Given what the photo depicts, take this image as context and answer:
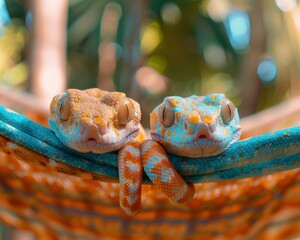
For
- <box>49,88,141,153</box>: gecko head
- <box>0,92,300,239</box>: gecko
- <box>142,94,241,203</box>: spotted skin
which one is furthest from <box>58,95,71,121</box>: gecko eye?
<box>0,92,300,239</box>: gecko

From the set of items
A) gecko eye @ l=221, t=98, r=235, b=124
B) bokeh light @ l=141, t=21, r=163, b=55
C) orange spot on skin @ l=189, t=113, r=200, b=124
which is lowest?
bokeh light @ l=141, t=21, r=163, b=55

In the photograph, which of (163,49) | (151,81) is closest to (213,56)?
(163,49)

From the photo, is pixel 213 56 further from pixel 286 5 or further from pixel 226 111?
pixel 226 111

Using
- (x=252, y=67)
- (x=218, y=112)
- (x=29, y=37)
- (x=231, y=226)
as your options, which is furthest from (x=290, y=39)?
(x=218, y=112)

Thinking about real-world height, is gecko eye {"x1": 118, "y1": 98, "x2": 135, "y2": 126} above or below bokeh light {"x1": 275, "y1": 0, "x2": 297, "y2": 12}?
above

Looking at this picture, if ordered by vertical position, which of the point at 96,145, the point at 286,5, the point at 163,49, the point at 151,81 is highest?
the point at 96,145

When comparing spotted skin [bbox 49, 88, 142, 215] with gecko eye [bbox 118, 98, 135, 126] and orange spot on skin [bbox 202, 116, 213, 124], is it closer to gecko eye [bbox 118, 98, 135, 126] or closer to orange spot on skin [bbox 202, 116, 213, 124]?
gecko eye [bbox 118, 98, 135, 126]

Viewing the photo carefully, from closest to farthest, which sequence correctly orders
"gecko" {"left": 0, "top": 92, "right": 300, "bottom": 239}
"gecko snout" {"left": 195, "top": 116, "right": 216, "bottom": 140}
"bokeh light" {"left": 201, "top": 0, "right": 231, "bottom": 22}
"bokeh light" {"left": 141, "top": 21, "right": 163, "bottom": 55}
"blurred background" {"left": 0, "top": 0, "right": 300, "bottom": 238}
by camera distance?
"gecko snout" {"left": 195, "top": 116, "right": 216, "bottom": 140} → "gecko" {"left": 0, "top": 92, "right": 300, "bottom": 239} → "blurred background" {"left": 0, "top": 0, "right": 300, "bottom": 238} → "bokeh light" {"left": 201, "top": 0, "right": 231, "bottom": 22} → "bokeh light" {"left": 141, "top": 21, "right": 163, "bottom": 55}
